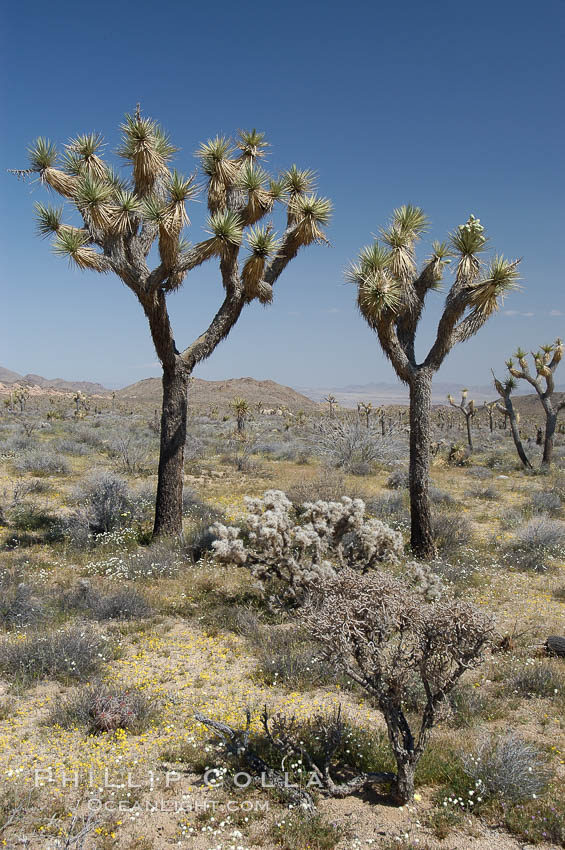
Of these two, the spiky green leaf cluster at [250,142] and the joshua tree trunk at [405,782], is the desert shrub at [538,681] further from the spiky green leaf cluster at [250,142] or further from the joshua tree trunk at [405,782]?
the spiky green leaf cluster at [250,142]

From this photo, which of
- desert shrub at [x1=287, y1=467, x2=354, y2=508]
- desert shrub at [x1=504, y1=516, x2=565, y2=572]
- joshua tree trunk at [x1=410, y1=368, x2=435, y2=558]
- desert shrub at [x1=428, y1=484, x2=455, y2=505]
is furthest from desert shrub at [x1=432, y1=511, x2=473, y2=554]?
desert shrub at [x1=428, y1=484, x2=455, y2=505]

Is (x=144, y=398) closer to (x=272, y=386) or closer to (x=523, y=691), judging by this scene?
(x=272, y=386)

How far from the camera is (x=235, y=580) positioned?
7.75 m

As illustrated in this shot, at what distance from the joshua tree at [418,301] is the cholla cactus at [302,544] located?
2406mm

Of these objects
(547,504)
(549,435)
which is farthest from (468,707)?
(549,435)

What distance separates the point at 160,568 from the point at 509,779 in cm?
551

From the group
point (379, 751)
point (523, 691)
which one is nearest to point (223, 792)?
point (379, 751)

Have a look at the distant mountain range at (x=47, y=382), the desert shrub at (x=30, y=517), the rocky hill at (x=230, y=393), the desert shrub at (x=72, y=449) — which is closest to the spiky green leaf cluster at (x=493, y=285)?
the desert shrub at (x=30, y=517)

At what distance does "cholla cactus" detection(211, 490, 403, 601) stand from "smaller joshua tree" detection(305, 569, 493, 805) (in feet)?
9.11

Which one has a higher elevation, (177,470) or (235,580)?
(177,470)

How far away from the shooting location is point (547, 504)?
1263cm

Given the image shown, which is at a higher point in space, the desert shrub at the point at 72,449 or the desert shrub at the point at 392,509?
the desert shrub at the point at 72,449

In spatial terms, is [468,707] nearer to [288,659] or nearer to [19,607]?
[288,659]

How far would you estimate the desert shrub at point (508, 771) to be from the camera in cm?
336
